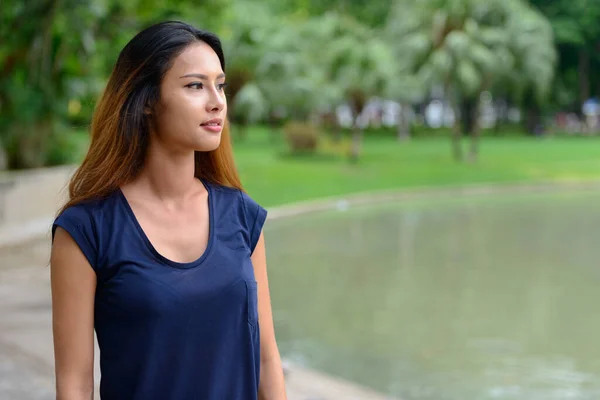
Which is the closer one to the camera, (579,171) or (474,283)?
(474,283)

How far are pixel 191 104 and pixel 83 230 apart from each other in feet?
1.08

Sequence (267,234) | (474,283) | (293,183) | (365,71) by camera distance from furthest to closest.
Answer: (365,71) → (293,183) → (267,234) → (474,283)

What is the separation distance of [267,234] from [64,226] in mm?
13783

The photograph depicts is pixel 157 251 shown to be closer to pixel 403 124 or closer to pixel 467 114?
pixel 403 124

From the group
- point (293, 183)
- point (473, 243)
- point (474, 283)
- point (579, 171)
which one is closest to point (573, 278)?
point (474, 283)

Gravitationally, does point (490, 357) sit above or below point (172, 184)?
below

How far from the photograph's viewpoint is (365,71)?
30375 mm

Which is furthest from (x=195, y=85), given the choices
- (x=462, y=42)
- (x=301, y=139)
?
(x=301, y=139)

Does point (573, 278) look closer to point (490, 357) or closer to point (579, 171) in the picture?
point (490, 357)

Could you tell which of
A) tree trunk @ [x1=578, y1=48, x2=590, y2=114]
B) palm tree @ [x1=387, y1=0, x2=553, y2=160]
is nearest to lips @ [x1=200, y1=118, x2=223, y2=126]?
palm tree @ [x1=387, y1=0, x2=553, y2=160]

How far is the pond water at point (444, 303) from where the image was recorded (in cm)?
684

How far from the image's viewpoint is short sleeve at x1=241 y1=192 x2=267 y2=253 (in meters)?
2.00

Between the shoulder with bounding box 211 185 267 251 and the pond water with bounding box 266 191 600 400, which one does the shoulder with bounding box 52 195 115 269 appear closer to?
the shoulder with bounding box 211 185 267 251

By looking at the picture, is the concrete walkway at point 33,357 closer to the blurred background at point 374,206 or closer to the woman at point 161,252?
the blurred background at point 374,206
